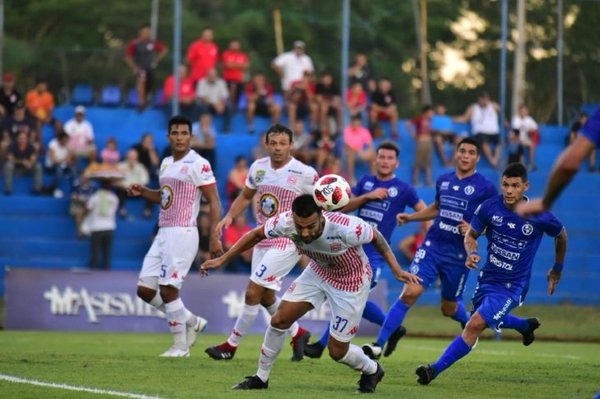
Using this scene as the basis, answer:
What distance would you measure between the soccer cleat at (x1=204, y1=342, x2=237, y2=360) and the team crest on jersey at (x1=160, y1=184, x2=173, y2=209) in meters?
1.78

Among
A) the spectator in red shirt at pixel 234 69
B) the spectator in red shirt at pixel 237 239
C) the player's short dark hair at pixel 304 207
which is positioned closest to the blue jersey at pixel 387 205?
the player's short dark hair at pixel 304 207

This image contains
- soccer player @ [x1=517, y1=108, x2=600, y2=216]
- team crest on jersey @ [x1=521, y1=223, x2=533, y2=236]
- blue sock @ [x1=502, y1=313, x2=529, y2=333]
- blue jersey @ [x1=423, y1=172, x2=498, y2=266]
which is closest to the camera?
soccer player @ [x1=517, y1=108, x2=600, y2=216]

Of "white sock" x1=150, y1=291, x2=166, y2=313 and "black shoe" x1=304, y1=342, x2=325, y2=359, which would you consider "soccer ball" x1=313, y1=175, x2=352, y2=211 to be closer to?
"black shoe" x1=304, y1=342, x2=325, y2=359

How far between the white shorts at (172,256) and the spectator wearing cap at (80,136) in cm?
1285

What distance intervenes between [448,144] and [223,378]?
60.6ft

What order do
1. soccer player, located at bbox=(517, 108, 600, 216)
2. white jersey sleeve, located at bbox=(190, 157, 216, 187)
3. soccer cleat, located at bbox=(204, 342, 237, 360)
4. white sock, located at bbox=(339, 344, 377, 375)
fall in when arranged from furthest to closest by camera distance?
white jersey sleeve, located at bbox=(190, 157, 216, 187) < soccer cleat, located at bbox=(204, 342, 237, 360) < white sock, located at bbox=(339, 344, 377, 375) < soccer player, located at bbox=(517, 108, 600, 216)

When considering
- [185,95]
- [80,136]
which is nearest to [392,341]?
[80,136]

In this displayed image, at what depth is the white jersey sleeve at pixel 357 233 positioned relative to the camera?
11.5m

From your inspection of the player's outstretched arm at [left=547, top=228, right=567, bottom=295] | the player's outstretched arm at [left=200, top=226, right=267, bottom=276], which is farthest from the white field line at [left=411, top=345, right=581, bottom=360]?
the player's outstretched arm at [left=200, top=226, right=267, bottom=276]

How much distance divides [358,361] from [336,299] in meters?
0.60

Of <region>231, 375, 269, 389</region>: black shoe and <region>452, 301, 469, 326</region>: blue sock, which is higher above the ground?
<region>231, 375, 269, 389</region>: black shoe

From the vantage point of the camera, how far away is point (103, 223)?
87.4 feet

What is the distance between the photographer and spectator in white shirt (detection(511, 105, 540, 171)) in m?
28.9

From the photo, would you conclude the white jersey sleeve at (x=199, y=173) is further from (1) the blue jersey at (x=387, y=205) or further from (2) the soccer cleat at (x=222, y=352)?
(1) the blue jersey at (x=387, y=205)
